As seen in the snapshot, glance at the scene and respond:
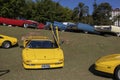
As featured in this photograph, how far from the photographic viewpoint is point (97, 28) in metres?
34.7

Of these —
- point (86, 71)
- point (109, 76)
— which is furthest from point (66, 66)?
point (109, 76)

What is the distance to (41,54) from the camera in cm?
1127

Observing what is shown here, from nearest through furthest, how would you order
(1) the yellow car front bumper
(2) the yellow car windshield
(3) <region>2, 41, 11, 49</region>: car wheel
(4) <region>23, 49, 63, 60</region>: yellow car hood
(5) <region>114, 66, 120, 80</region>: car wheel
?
1. (5) <region>114, 66, 120, 80</region>: car wheel
2. (1) the yellow car front bumper
3. (4) <region>23, 49, 63, 60</region>: yellow car hood
4. (2) the yellow car windshield
5. (3) <region>2, 41, 11, 49</region>: car wheel

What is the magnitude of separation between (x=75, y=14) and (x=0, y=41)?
64.3 metres

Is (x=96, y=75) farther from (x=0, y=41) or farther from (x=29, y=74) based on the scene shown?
(x=0, y=41)

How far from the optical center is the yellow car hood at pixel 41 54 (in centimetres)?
1102

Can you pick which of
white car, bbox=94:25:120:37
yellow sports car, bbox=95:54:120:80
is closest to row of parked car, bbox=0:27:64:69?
yellow sports car, bbox=95:54:120:80

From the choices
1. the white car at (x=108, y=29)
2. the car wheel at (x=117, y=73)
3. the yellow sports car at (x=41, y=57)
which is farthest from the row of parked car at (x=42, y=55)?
the white car at (x=108, y=29)

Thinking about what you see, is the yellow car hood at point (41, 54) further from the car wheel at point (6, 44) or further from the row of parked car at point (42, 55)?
the car wheel at point (6, 44)

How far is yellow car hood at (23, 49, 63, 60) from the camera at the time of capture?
11.0 m

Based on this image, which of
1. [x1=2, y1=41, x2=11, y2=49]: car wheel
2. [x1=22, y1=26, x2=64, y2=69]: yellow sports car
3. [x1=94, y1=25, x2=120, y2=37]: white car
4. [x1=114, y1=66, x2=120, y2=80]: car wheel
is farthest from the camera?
[x1=94, y1=25, x2=120, y2=37]: white car

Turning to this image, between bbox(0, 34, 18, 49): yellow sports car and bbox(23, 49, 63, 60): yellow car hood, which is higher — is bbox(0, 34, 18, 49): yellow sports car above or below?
below

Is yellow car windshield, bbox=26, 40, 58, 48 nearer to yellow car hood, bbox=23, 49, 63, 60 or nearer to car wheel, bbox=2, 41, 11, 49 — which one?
yellow car hood, bbox=23, 49, 63, 60

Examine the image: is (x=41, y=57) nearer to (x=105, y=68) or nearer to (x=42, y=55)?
(x=42, y=55)
